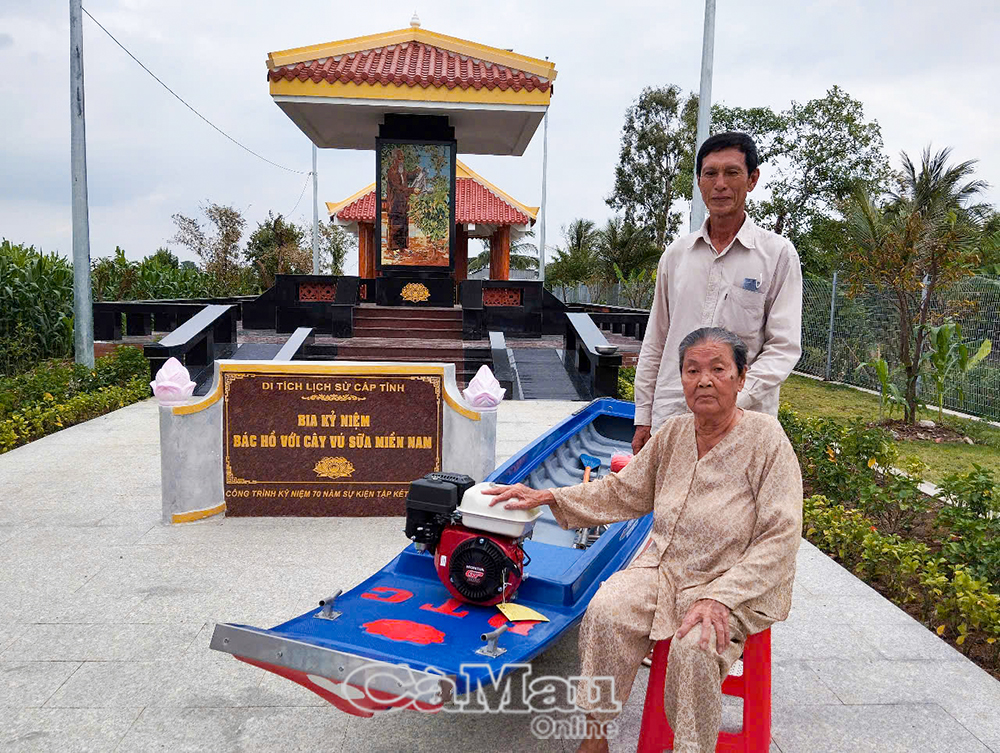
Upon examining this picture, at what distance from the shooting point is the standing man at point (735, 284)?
2852 millimetres

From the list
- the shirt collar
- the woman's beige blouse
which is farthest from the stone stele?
the woman's beige blouse

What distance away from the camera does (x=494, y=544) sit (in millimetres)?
2785

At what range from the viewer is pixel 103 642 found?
3494 millimetres

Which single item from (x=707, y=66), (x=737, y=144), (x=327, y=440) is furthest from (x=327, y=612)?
(x=707, y=66)

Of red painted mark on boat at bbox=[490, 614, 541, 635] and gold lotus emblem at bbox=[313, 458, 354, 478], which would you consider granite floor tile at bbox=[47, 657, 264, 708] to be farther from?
gold lotus emblem at bbox=[313, 458, 354, 478]

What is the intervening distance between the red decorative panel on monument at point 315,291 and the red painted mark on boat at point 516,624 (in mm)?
11927

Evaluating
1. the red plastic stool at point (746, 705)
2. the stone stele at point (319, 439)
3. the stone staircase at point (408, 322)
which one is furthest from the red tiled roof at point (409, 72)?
the red plastic stool at point (746, 705)

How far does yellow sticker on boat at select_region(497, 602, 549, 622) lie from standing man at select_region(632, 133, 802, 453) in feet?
3.09

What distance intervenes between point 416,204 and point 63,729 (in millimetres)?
12557

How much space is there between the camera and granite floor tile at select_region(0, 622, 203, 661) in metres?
3.36

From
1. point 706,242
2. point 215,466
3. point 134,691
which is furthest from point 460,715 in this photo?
point 215,466

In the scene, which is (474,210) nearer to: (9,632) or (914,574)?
(914,574)

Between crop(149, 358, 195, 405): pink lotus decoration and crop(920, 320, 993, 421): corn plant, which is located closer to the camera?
crop(149, 358, 195, 405): pink lotus decoration

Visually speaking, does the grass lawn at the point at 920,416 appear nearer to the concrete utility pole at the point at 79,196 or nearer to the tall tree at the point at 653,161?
the concrete utility pole at the point at 79,196
